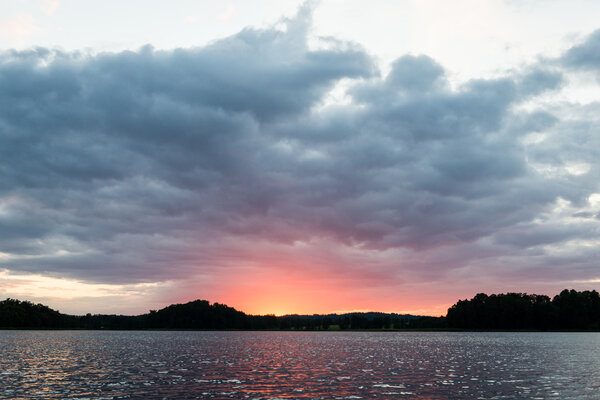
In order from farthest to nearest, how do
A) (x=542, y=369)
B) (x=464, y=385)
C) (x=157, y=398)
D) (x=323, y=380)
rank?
(x=542, y=369), (x=323, y=380), (x=464, y=385), (x=157, y=398)

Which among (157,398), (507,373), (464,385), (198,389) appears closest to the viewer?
(157,398)

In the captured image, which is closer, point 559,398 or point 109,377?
point 559,398

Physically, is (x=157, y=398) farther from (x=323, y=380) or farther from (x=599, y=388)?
(x=599, y=388)

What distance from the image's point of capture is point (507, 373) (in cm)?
7044

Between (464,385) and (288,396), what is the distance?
70.0ft

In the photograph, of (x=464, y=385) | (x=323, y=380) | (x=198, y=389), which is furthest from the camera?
(x=323, y=380)

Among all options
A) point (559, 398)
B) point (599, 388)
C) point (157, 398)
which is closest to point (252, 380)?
point (157, 398)

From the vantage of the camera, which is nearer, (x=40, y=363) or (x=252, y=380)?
(x=252, y=380)

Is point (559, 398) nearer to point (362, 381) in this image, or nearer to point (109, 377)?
point (362, 381)

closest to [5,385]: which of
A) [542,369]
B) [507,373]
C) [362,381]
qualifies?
[362,381]

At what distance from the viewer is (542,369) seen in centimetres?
7600

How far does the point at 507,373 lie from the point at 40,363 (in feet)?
237

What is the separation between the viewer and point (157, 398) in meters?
46.1

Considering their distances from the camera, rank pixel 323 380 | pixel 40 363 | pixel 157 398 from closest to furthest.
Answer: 1. pixel 157 398
2. pixel 323 380
3. pixel 40 363
